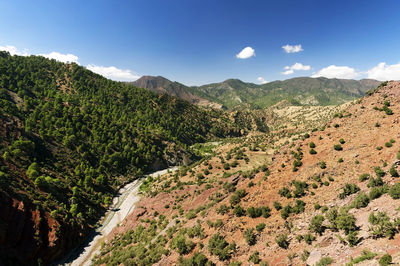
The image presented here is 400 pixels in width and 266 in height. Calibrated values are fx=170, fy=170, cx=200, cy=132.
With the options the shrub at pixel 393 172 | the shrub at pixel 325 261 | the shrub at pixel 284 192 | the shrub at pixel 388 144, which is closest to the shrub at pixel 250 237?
the shrub at pixel 284 192

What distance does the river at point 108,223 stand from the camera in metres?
40.2

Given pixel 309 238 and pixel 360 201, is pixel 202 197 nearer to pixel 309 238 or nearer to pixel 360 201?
pixel 309 238

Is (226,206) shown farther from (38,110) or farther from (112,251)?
(38,110)

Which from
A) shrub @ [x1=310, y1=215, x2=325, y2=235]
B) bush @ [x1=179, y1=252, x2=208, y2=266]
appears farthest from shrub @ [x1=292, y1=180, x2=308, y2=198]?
bush @ [x1=179, y1=252, x2=208, y2=266]

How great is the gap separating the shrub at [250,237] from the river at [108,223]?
38.0 metres

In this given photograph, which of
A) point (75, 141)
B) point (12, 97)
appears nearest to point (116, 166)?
point (75, 141)

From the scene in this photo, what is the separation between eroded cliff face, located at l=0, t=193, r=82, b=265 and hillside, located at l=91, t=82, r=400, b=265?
11.1m

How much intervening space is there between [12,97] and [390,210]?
5530 inches

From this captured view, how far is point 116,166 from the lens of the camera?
82312 mm

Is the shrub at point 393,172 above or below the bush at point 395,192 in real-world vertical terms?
above

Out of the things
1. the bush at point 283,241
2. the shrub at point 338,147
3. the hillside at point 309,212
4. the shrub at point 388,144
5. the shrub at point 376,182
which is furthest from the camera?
the shrub at point 338,147

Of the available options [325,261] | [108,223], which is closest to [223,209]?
[325,261]

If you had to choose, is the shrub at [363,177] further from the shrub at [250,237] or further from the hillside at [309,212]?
the shrub at [250,237]

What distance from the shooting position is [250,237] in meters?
21.2
